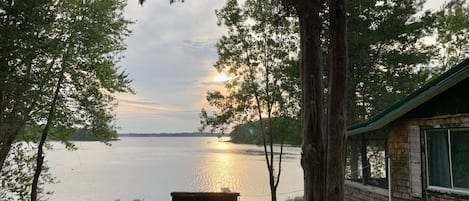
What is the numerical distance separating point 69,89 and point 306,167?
12.2m

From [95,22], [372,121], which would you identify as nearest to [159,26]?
[95,22]

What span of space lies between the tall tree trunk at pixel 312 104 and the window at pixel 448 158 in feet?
7.49

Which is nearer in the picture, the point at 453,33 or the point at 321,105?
the point at 321,105

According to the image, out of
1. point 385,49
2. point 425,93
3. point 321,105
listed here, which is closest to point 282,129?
point 385,49

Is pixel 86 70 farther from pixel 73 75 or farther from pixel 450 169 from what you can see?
pixel 450 169

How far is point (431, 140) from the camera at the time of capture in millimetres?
6879

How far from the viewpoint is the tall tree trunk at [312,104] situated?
5652 millimetres

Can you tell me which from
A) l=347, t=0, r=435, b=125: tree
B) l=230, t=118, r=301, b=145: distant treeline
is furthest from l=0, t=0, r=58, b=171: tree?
l=347, t=0, r=435, b=125: tree

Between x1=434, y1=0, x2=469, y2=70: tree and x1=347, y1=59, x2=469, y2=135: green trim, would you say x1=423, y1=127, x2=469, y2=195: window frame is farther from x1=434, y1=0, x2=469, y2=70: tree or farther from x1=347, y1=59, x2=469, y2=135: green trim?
x1=434, y1=0, x2=469, y2=70: tree

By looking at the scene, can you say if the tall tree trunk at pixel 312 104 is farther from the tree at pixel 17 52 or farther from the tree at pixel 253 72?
the tree at pixel 253 72

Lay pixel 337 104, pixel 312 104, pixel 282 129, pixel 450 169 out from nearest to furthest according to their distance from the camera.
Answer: pixel 337 104 → pixel 312 104 → pixel 450 169 → pixel 282 129

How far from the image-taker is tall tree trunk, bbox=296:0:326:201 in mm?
5652

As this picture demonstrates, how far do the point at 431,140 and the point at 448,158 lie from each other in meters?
0.58

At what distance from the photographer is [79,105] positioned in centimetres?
1542
